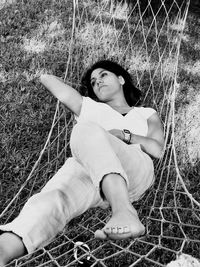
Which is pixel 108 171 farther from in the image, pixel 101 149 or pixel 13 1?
pixel 13 1

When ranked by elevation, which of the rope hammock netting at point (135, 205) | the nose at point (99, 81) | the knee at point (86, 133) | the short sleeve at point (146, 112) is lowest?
the rope hammock netting at point (135, 205)

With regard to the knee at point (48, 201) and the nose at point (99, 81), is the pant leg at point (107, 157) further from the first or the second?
the nose at point (99, 81)

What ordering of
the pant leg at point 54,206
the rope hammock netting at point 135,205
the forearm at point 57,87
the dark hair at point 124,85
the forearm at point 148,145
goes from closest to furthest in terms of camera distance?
the pant leg at point 54,206
the rope hammock netting at point 135,205
the forearm at point 148,145
the forearm at point 57,87
the dark hair at point 124,85

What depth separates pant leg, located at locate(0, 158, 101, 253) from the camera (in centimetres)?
118

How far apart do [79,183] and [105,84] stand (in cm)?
60

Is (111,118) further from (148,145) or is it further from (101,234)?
(101,234)

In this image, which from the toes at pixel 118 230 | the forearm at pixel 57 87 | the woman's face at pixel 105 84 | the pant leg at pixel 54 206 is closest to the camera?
the toes at pixel 118 230

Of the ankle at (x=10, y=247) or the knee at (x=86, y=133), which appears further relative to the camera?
the knee at (x=86, y=133)

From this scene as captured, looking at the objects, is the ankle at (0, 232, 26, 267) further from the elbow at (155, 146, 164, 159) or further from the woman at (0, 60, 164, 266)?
the elbow at (155, 146, 164, 159)

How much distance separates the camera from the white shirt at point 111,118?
1724 mm

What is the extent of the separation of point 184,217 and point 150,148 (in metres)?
0.34

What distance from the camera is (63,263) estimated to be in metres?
1.49

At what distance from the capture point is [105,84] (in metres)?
1.86

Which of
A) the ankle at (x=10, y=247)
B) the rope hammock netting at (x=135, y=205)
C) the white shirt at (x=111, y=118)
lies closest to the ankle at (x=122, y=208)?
the rope hammock netting at (x=135, y=205)
